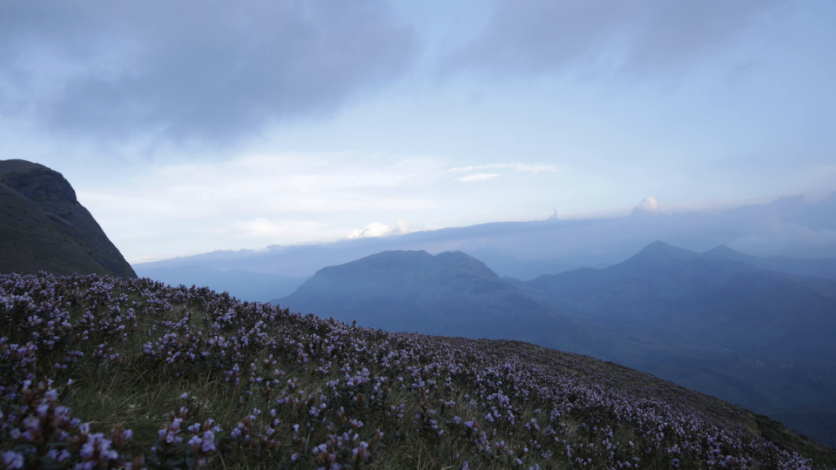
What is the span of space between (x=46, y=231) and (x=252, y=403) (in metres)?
51.5

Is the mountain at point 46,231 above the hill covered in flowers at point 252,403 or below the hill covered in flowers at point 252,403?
above

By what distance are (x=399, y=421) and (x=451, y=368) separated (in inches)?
168

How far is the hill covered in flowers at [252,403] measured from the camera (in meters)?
2.95

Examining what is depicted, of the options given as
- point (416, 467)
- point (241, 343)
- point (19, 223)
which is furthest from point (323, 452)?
point (19, 223)

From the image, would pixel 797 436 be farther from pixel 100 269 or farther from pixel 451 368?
pixel 100 269

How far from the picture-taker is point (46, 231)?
38.7 m

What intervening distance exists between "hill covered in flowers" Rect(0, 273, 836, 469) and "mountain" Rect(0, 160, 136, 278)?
25.6 metres

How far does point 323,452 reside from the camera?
11.5ft

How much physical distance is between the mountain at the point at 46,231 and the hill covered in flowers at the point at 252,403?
2557 cm

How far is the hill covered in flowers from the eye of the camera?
116 inches

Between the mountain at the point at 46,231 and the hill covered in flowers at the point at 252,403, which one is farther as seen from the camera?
the mountain at the point at 46,231

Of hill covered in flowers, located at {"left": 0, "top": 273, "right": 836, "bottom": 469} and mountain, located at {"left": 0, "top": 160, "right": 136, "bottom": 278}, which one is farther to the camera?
mountain, located at {"left": 0, "top": 160, "right": 136, "bottom": 278}

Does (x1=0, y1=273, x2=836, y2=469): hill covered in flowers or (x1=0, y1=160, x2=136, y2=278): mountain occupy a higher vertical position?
(x1=0, y1=160, x2=136, y2=278): mountain

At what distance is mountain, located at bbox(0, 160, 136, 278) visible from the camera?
103 feet
